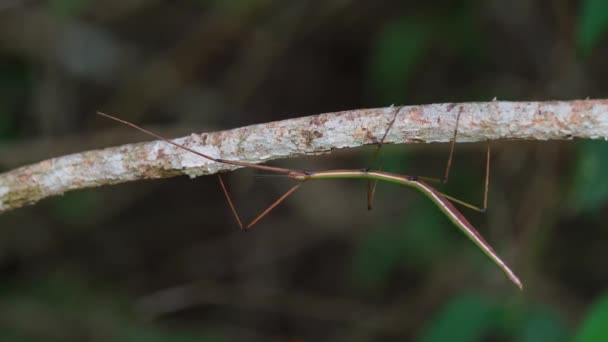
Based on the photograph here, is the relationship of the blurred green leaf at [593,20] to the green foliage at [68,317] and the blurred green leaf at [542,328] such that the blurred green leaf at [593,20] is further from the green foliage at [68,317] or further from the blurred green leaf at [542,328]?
the green foliage at [68,317]

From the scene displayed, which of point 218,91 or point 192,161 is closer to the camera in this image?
point 192,161

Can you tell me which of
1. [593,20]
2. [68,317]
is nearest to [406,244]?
[593,20]

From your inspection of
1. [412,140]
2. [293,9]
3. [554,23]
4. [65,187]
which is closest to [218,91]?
[293,9]

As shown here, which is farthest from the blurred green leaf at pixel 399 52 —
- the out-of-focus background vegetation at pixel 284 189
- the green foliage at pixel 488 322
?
the green foliage at pixel 488 322

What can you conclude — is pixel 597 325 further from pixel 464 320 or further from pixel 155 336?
pixel 155 336

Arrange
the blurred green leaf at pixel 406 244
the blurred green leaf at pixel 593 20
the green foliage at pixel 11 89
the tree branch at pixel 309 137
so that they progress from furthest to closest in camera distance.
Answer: the green foliage at pixel 11 89, the blurred green leaf at pixel 406 244, the blurred green leaf at pixel 593 20, the tree branch at pixel 309 137

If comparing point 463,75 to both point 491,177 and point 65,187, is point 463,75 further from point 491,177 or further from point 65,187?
point 65,187
